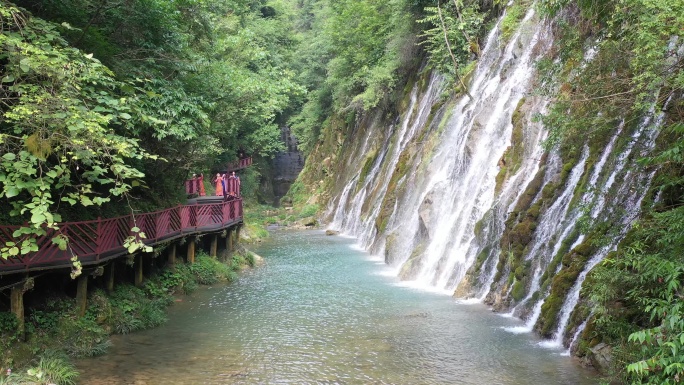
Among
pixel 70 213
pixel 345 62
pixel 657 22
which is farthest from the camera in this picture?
pixel 345 62

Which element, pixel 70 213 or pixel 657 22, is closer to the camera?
pixel 657 22

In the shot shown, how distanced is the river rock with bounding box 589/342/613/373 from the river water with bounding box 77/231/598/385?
24cm

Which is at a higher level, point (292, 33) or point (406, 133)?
point (292, 33)

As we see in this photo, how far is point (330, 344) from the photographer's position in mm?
11133

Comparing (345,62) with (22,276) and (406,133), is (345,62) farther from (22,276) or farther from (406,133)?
(22,276)

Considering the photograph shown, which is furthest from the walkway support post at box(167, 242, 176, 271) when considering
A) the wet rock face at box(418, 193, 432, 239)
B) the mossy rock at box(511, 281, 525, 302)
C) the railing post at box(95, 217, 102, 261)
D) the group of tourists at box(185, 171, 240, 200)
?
the mossy rock at box(511, 281, 525, 302)

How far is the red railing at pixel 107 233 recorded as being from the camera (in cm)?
1017

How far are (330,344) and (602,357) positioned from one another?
205 inches

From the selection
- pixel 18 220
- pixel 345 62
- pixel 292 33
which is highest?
pixel 292 33

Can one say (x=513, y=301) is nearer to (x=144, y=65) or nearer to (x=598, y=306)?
(x=598, y=306)

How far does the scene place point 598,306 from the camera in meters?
8.30

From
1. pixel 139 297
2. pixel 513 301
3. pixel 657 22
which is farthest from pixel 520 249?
pixel 139 297

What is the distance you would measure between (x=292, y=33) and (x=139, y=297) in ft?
146

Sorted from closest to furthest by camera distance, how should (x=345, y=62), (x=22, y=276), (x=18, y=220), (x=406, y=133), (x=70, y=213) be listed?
(x=22, y=276)
(x=18, y=220)
(x=70, y=213)
(x=406, y=133)
(x=345, y=62)
